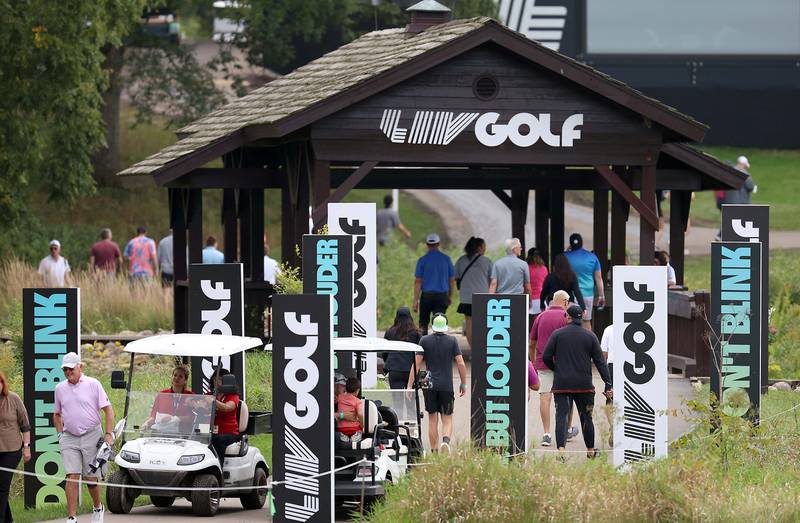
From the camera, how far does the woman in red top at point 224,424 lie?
15.8 meters

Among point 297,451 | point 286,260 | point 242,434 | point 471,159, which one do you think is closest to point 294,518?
point 297,451

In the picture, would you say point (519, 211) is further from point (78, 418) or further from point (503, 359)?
point (78, 418)

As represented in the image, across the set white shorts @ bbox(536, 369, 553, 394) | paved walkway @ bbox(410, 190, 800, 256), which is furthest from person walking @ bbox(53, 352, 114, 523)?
paved walkway @ bbox(410, 190, 800, 256)

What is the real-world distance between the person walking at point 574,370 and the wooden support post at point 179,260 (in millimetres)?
9317

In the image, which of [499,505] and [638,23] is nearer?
[499,505]

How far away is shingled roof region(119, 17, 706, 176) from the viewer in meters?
22.4

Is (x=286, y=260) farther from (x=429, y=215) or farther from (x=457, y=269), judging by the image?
(x=429, y=215)

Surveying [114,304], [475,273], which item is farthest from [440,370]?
[114,304]

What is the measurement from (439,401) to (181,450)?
10.3ft

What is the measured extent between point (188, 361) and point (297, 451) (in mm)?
7057

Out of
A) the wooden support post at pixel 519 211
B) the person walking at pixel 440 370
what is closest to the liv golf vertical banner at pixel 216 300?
the person walking at pixel 440 370

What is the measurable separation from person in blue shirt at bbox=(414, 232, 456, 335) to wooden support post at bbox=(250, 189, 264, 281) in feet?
10.9

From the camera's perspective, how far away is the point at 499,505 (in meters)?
13.5

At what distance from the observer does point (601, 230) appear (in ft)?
86.4
